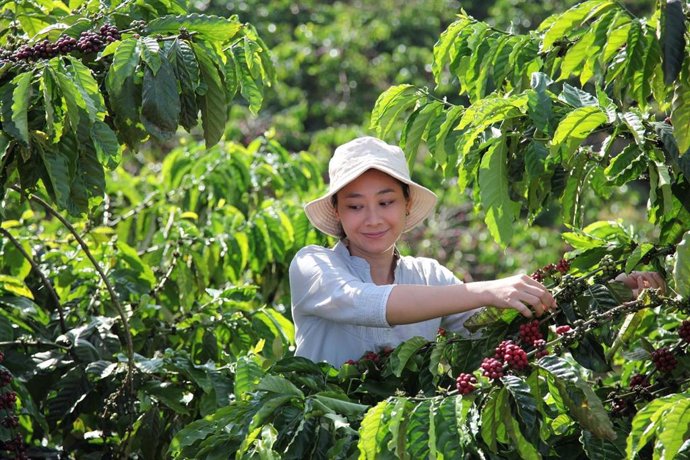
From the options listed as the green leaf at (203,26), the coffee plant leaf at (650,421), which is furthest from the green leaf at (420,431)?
the green leaf at (203,26)

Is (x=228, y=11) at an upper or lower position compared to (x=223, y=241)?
lower

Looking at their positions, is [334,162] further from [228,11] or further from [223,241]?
[228,11]

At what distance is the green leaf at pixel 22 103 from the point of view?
2469 mm

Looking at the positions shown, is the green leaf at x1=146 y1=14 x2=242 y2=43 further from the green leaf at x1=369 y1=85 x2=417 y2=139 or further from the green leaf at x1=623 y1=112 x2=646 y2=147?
the green leaf at x1=623 y1=112 x2=646 y2=147

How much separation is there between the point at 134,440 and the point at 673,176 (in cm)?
158

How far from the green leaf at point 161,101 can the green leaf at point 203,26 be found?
0.46ft

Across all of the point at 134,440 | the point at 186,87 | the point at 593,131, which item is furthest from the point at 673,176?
the point at 134,440

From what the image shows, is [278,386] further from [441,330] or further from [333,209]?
[333,209]

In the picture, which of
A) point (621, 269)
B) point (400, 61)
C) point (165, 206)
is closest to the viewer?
point (621, 269)

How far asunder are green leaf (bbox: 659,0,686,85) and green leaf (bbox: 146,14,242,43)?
3.43ft

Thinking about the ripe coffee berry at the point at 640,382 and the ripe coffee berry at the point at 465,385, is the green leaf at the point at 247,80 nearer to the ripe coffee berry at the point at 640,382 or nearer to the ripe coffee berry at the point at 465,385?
the ripe coffee berry at the point at 465,385

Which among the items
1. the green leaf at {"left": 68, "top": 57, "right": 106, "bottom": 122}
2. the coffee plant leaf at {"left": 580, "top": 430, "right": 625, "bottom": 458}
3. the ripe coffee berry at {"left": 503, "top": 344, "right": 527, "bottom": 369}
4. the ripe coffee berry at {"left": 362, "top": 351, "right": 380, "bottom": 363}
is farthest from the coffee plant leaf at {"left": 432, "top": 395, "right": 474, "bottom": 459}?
the green leaf at {"left": 68, "top": 57, "right": 106, "bottom": 122}

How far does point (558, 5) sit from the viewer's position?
12477 mm

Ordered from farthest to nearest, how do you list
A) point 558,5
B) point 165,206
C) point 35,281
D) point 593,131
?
point 558,5, point 165,206, point 35,281, point 593,131
